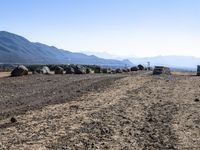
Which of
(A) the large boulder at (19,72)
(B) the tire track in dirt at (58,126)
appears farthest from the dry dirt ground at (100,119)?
(A) the large boulder at (19,72)

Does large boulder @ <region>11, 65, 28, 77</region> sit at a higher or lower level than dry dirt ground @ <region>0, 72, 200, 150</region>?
higher

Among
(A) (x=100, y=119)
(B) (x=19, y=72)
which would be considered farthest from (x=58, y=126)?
(B) (x=19, y=72)

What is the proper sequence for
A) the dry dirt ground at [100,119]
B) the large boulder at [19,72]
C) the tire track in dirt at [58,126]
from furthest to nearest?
the large boulder at [19,72] < the dry dirt ground at [100,119] < the tire track in dirt at [58,126]

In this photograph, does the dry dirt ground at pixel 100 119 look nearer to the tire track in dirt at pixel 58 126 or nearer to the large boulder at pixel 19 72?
the tire track in dirt at pixel 58 126

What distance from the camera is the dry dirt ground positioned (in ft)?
49.0

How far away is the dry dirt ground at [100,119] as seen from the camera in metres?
14.9

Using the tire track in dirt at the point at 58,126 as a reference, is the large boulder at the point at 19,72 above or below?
above

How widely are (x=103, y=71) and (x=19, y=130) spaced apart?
137 feet

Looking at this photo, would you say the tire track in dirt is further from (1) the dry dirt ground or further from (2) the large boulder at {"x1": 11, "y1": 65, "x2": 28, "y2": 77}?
(2) the large boulder at {"x1": 11, "y1": 65, "x2": 28, "y2": 77}

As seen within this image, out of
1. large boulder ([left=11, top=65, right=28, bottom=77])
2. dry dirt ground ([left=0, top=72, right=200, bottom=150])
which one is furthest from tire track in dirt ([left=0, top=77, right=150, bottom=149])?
large boulder ([left=11, top=65, right=28, bottom=77])

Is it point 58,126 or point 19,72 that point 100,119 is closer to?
point 58,126

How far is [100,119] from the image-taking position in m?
18.6

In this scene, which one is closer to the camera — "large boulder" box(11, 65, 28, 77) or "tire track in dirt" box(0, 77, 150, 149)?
"tire track in dirt" box(0, 77, 150, 149)

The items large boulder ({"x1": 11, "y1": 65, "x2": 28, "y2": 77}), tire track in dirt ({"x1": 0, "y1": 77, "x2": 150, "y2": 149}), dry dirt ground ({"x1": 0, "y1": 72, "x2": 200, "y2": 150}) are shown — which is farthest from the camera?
large boulder ({"x1": 11, "y1": 65, "x2": 28, "y2": 77})
